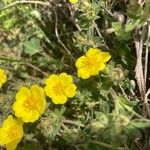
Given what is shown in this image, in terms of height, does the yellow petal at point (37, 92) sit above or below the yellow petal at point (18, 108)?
above

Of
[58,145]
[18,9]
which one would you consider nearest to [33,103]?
[58,145]

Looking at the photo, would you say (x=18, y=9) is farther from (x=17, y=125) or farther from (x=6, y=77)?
(x=17, y=125)

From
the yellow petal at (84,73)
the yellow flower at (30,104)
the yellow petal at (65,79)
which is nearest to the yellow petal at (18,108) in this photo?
the yellow flower at (30,104)

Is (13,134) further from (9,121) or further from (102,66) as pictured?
(102,66)

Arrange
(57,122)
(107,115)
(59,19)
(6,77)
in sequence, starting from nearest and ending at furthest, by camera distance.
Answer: (107,115), (57,122), (6,77), (59,19)

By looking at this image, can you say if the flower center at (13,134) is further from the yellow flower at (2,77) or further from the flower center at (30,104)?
the yellow flower at (2,77)

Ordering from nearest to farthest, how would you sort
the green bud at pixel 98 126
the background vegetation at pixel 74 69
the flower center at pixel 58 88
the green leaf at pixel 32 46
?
the green bud at pixel 98 126 < the background vegetation at pixel 74 69 < the flower center at pixel 58 88 < the green leaf at pixel 32 46

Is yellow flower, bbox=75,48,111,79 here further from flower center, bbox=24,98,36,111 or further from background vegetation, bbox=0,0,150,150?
flower center, bbox=24,98,36,111
